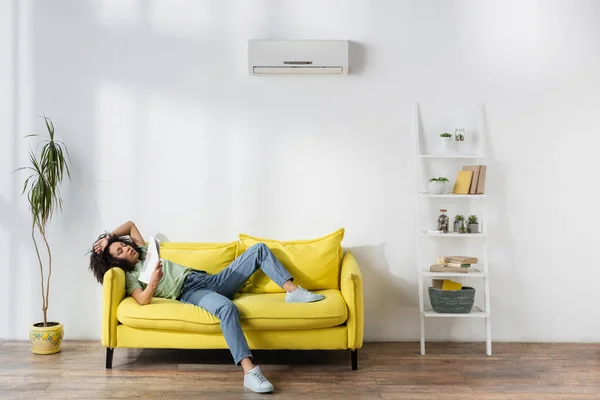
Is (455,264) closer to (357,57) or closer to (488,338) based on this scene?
(488,338)

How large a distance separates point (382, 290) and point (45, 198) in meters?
2.55

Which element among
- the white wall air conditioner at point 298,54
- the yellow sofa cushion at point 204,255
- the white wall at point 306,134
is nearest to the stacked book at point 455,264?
the white wall at point 306,134

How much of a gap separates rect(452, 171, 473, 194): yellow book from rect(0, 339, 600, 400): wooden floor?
115 cm

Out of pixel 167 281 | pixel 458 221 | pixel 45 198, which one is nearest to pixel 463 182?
pixel 458 221

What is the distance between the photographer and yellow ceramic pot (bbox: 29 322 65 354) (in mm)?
4117

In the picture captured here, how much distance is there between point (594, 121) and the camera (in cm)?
455

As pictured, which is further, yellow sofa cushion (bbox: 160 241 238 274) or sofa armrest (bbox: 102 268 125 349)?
yellow sofa cushion (bbox: 160 241 238 274)

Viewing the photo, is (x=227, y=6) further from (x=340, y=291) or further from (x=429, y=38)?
(x=340, y=291)

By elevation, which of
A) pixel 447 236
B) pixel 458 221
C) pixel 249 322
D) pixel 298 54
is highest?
pixel 298 54

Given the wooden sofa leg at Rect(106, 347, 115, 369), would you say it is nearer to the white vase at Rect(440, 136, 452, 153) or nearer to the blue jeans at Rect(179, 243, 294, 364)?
the blue jeans at Rect(179, 243, 294, 364)

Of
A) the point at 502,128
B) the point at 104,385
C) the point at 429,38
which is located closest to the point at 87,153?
the point at 104,385

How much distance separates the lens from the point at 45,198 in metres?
4.24

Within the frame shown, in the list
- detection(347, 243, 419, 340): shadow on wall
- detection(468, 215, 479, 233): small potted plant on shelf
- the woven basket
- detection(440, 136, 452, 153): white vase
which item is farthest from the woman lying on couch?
detection(440, 136, 452, 153): white vase

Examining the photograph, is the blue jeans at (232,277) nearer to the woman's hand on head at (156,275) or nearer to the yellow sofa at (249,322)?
the yellow sofa at (249,322)
